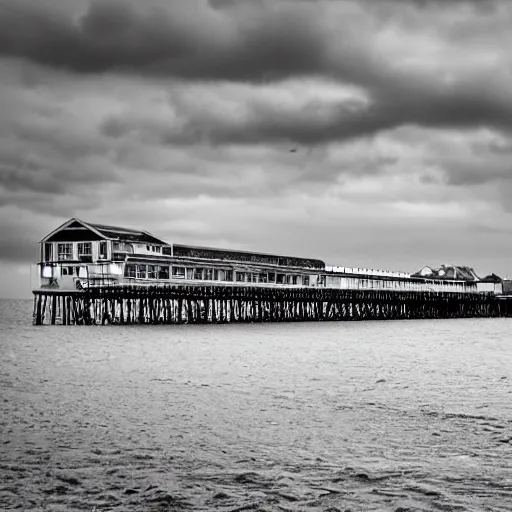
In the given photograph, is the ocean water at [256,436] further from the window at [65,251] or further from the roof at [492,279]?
the roof at [492,279]

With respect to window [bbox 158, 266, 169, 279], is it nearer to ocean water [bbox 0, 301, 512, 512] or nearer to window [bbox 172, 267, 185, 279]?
window [bbox 172, 267, 185, 279]

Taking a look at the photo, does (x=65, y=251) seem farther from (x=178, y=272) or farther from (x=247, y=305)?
(x=247, y=305)

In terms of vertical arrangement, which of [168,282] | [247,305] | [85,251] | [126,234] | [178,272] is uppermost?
[126,234]

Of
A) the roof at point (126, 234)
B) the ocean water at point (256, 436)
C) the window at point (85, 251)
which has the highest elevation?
the roof at point (126, 234)

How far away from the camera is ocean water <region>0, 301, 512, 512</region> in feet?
24.1

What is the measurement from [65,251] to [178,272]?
8354mm

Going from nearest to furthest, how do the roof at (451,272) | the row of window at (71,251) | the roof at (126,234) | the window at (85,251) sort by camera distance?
the row of window at (71,251) → the window at (85,251) → the roof at (126,234) → the roof at (451,272)

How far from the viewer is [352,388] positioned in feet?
52.0

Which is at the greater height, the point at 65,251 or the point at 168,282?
the point at 65,251

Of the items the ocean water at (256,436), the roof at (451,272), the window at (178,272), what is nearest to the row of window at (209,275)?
the window at (178,272)

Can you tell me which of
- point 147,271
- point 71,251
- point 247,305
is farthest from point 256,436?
point 247,305

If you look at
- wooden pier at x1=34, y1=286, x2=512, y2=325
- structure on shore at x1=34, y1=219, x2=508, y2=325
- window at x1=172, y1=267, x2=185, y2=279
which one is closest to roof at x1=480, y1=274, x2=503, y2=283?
wooden pier at x1=34, y1=286, x2=512, y2=325

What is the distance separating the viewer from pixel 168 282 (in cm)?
5169

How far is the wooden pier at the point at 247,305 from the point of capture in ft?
155
